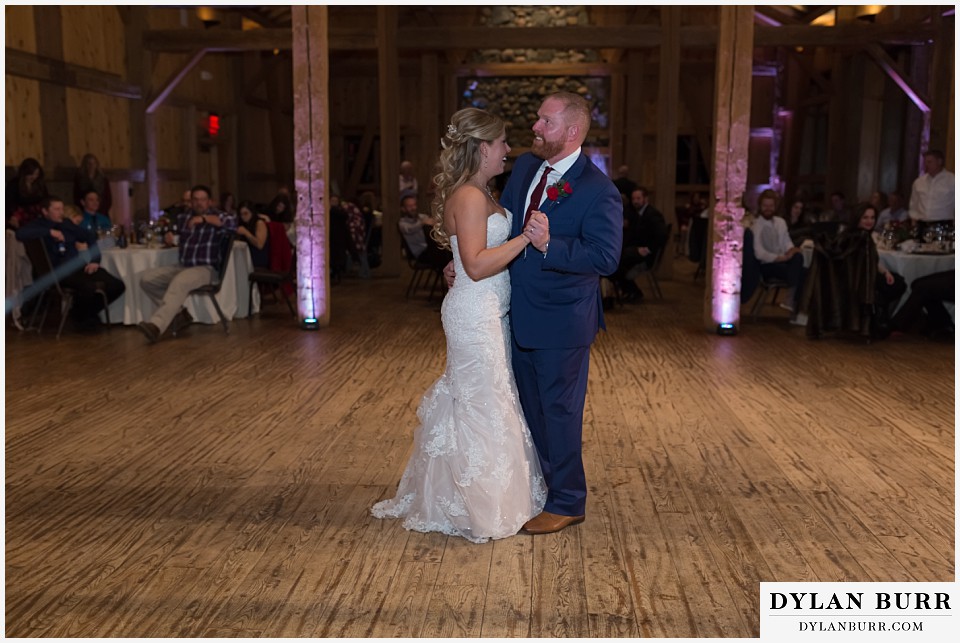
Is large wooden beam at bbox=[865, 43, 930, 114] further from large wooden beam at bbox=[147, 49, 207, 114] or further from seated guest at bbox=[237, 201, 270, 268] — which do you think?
large wooden beam at bbox=[147, 49, 207, 114]

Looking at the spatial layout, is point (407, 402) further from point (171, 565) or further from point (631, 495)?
point (171, 565)

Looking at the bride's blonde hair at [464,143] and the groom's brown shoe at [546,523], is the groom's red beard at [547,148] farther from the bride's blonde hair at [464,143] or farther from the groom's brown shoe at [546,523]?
the groom's brown shoe at [546,523]

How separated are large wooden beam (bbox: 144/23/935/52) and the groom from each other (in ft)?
33.8

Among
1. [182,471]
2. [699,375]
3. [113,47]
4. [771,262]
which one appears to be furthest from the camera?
[113,47]

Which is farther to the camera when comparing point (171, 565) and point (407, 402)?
point (407, 402)

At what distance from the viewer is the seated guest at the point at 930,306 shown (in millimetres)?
6980

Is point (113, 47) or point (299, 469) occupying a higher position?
point (113, 47)

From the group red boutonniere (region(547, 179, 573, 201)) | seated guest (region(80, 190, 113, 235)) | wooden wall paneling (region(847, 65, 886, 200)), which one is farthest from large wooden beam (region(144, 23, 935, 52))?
red boutonniere (region(547, 179, 573, 201))

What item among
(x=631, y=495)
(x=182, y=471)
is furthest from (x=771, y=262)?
(x=182, y=471)

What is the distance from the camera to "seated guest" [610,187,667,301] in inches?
349

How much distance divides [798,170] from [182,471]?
15190 millimetres

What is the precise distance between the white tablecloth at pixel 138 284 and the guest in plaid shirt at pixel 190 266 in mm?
141

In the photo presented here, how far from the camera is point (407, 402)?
508cm

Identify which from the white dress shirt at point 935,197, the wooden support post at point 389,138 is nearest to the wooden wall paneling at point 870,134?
the white dress shirt at point 935,197
